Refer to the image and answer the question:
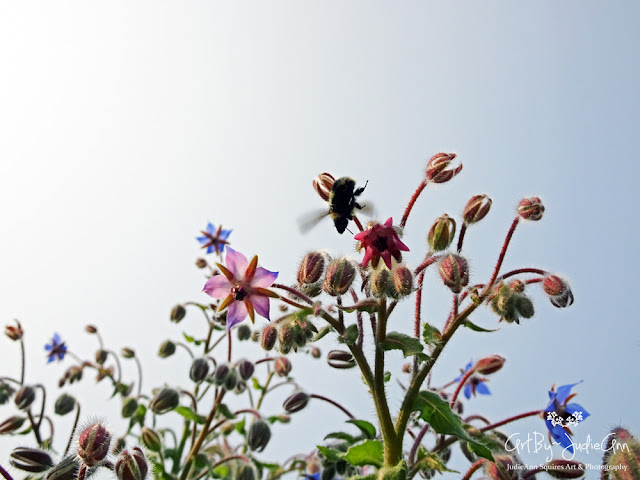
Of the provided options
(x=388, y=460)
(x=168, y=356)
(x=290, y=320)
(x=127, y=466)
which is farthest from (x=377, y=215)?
(x=168, y=356)

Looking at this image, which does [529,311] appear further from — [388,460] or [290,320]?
[290,320]

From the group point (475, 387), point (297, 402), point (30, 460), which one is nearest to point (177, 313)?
point (297, 402)

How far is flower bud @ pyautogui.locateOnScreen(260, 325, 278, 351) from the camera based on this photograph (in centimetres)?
156

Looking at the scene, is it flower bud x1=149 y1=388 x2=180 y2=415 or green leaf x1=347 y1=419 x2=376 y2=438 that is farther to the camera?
flower bud x1=149 y1=388 x2=180 y2=415

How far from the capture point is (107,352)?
347 cm

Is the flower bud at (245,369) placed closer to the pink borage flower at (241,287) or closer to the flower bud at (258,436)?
A: the flower bud at (258,436)

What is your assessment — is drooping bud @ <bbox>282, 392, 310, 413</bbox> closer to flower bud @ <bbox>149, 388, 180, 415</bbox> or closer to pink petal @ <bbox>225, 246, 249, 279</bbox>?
flower bud @ <bbox>149, 388, 180, 415</bbox>

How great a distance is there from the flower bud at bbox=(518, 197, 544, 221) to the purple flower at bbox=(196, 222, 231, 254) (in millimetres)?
2034

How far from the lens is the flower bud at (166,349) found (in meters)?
3.21

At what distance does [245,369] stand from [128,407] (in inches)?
29.7

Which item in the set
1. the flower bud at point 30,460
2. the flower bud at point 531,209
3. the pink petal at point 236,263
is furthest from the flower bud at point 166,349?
the flower bud at point 531,209

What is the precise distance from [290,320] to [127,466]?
1.90ft

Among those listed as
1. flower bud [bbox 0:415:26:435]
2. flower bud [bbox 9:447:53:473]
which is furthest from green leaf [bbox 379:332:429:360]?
flower bud [bbox 0:415:26:435]

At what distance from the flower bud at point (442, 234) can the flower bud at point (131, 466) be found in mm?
1050
